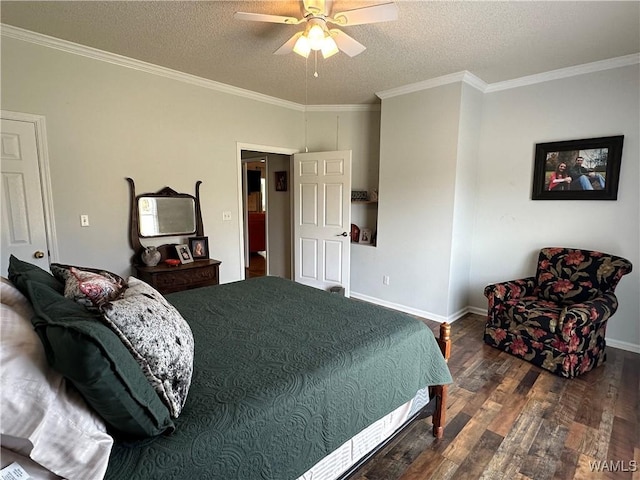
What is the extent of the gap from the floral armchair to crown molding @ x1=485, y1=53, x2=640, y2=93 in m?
1.64

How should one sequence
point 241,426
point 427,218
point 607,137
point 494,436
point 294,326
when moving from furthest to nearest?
point 427,218, point 607,137, point 494,436, point 294,326, point 241,426

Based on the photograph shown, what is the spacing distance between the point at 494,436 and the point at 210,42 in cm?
342

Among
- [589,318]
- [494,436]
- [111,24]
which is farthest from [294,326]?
[111,24]

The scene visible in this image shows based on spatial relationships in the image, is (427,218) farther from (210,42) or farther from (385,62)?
(210,42)

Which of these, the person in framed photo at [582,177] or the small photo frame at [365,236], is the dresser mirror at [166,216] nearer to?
the small photo frame at [365,236]

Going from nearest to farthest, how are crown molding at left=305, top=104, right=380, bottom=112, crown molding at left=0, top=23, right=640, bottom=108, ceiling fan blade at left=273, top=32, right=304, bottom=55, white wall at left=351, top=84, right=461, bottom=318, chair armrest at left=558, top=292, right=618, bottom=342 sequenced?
Result: ceiling fan blade at left=273, top=32, right=304, bottom=55 < chair armrest at left=558, top=292, right=618, bottom=342 < crown molding at left=0, top=23, right=640, bottom=108 < white wall at left=351, top=84, right=461, bottom=318 < crown molding at left=305, top=104, right=380, bottom=112

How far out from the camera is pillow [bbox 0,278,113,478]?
808 mm

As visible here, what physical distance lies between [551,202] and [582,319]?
Answer: 1.35 metres

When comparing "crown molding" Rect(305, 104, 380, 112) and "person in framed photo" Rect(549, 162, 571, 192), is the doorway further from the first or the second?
"person in framed photo" Rect(549, 162, 571, 192)

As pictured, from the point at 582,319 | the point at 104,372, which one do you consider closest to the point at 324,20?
the point at 104,372

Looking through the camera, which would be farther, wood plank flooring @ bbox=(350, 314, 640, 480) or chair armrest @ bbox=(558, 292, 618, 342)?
chair armrest @ bbox=(558, 292, 618, 342)

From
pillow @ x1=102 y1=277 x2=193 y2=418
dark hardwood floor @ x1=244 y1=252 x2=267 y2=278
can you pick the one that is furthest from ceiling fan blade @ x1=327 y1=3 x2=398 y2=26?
dark hardwood floor @ x1=244 y1=252 x2=267 y2=278

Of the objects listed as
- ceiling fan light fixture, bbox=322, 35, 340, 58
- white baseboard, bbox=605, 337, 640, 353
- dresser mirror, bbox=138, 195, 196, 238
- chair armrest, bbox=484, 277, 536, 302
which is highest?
ceiling fan light fixture, bbox=322, 35, 340, 58

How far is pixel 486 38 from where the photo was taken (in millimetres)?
2547
